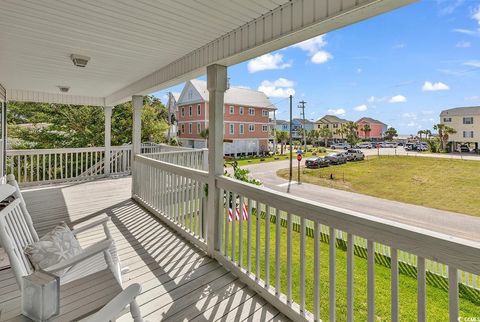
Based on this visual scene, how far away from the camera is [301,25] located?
2.06 meters

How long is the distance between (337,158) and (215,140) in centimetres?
462

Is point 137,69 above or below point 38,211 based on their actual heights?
above

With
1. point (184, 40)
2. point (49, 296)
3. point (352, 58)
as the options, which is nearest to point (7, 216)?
point (49, 296)

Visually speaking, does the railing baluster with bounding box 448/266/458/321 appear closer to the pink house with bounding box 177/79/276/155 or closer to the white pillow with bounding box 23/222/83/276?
the white pillow with bounding box 23/222/83/276

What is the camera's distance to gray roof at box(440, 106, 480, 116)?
222 centimetres

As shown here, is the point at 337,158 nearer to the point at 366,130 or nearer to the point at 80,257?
the point at 366,130

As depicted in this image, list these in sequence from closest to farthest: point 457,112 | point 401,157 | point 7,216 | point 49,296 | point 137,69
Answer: point 49,296, point 7,216, point 457,112, point 401,157, point 137,69

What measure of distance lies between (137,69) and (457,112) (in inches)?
172

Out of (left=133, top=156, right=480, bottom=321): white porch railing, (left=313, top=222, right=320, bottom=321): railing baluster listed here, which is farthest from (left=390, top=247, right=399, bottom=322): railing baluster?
(left=313, top=222, right=320, bottom=321): railing baluster

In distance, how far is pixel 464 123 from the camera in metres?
2.27

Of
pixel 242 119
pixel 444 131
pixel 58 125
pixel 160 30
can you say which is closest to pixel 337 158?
pixel 444 131

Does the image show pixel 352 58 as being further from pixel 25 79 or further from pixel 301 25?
pixel 25 79

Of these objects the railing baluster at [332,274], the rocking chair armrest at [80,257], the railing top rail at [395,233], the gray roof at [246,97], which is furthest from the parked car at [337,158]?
the gray roof at [246,97]

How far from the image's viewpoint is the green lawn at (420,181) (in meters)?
2.63
